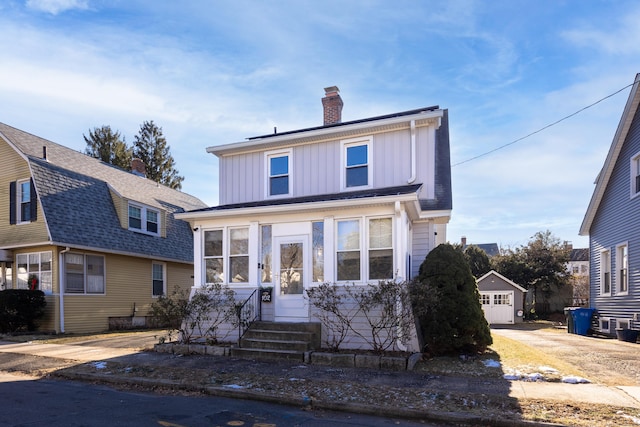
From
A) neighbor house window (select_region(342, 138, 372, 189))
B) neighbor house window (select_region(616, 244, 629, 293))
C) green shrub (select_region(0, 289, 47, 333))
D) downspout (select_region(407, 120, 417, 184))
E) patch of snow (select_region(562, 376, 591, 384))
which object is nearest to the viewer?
patch of snow (select_region(562, 376, 591, 384))

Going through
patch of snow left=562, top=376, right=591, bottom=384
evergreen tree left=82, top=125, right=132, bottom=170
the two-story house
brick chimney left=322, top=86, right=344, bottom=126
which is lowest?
patch of snow left=562, top=376, right=591, bottom=384

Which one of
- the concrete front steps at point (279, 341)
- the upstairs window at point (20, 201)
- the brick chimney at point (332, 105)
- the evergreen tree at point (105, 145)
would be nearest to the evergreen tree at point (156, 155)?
the evergreen tree at point (105, 145)

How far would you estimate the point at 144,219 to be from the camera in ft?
71.2

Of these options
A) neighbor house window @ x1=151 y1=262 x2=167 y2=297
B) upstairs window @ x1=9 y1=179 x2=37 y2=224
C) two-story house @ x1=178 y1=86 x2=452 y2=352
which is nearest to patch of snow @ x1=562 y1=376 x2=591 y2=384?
two-story house @ x1=178 y1=86 x2=452 y2=352

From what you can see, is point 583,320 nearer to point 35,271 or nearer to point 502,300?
point 502,300

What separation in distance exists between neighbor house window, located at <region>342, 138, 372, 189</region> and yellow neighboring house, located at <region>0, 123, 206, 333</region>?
27.0 feet

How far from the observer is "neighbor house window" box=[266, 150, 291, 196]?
1482 centimetres

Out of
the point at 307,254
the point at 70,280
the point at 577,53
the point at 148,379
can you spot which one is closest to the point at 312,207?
the point at 307,254

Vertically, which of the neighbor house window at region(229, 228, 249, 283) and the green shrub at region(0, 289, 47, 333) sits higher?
the neighbor house window at region(229, 228, 249, 283)

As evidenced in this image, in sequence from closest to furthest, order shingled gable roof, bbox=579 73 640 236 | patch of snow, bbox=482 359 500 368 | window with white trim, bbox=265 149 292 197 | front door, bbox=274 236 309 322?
patch of snow, bbox=482 359 500 368 < front door, bbox=274 236 309 322 < window with white trim, bbox=265 149 292 197 < shingled gable roof, bbox=579 73 640 236

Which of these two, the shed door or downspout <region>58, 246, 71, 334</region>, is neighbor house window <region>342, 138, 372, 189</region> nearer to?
downspout <region>58, 246, 71, 334</region>

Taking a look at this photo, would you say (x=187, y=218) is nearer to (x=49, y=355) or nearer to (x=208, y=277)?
(x=208, y=277)

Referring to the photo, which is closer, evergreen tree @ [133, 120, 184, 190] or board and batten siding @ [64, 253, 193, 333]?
board and batten siding @ [64, 253, 193, 333]

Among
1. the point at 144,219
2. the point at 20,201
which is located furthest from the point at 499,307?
the point at 20,201
